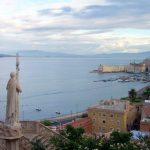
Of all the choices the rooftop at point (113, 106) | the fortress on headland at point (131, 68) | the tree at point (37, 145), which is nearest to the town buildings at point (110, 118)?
the rooftop at point (113, 106)

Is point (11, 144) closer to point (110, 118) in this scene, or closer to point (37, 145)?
point (37, 145)

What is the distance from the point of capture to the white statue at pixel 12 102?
827 cm

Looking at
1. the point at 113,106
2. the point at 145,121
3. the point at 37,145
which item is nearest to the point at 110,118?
the point at 113,106

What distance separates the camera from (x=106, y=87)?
111562 mm

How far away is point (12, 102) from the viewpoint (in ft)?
27.5

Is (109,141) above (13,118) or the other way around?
the other way around

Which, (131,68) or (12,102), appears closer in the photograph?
(12,102)

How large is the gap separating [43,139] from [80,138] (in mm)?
1167

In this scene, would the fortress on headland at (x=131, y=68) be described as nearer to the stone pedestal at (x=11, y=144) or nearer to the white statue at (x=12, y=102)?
the white statue at (x=12, y=102)

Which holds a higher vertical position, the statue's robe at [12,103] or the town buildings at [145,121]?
the statue's robe at [12,103]

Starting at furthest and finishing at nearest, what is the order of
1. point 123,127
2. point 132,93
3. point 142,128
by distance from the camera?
point 132,93
point 123,127
point 142,128

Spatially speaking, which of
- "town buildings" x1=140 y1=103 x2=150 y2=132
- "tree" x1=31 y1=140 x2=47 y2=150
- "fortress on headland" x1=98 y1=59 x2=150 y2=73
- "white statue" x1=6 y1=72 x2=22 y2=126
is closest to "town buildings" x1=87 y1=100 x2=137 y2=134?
"town buildings" x1=140 y1=103 x2=150 y2=132

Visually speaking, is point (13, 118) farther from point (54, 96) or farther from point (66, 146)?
point (54, 96)

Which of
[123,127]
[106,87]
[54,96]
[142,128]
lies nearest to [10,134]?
[142,128]
